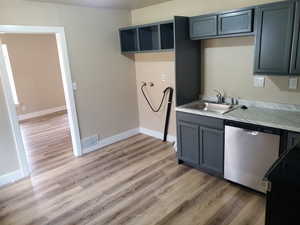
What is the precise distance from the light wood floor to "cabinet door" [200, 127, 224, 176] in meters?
0.16

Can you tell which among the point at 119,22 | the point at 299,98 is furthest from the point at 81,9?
the point at 299,98

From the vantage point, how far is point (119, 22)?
13.7 ft

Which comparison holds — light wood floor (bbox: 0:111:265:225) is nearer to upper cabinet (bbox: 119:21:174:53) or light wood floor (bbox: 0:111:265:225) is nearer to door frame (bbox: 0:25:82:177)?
door frame (bbox: 0:25:82:177)

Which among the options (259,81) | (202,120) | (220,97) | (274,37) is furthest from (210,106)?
(274,37)

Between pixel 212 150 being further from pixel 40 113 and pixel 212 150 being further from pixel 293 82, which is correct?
pixel 40 113

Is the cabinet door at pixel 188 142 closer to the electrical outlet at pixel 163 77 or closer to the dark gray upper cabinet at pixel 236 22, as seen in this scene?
the electrical outlet at pixel 163 77

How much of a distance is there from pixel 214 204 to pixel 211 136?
0.82m

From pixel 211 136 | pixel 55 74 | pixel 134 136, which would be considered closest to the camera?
pixel 211 136

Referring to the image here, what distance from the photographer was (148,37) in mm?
4012

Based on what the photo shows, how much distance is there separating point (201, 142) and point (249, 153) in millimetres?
658

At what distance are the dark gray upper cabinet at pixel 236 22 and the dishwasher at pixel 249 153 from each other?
1102 mm

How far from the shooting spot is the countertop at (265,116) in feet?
7.57

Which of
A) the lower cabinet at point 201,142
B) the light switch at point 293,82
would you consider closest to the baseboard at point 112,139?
the lower cabinet at point 201,142

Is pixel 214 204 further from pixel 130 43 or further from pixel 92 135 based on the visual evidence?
pixel 130 43
